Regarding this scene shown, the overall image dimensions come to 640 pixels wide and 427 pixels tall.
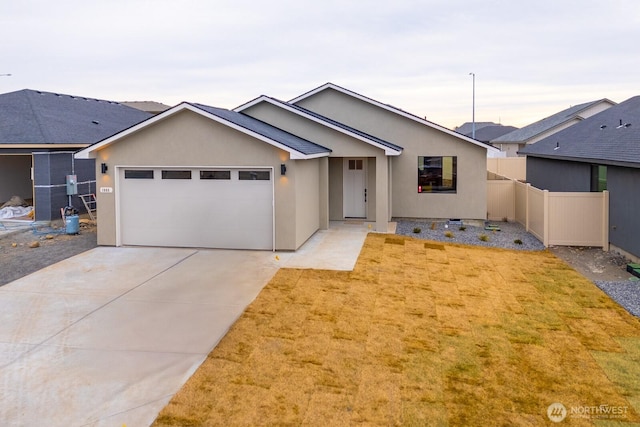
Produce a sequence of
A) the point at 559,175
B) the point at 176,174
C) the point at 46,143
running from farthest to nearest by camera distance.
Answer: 1. the point at 559,175
2. the point at 46,143
3. the point at 176,174

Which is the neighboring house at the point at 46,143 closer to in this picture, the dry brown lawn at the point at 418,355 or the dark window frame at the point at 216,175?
the dark window frame at the point at 216,175

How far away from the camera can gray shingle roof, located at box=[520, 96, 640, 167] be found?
43.0ft

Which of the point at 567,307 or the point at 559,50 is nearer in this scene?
the point at 567,307

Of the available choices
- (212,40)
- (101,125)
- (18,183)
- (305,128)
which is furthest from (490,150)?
(18,183)

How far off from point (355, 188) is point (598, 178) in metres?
8.21

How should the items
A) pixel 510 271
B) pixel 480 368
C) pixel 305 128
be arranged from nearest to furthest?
pixel 480 368, pixel 510 271, pixel 305 128

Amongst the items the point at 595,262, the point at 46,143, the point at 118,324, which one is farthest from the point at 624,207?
the point at 46,143

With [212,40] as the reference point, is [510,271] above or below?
below

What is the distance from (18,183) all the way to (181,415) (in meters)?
22.5

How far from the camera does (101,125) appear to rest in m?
23.3

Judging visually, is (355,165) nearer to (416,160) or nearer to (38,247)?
(416,160)

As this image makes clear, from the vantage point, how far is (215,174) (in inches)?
542

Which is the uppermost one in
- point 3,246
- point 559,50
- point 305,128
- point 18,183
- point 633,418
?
point 559,50

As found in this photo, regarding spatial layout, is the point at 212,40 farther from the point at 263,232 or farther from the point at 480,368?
the point at 480,368
